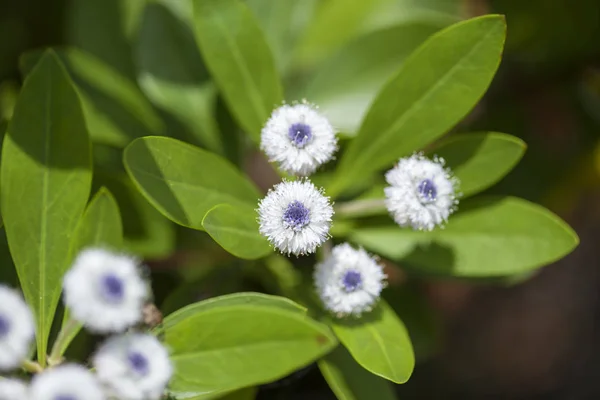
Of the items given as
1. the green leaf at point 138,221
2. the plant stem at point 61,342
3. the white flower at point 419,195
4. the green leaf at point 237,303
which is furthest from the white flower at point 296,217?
the green leaf at point 138,221

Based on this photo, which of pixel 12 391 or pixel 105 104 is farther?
pixel 105 104

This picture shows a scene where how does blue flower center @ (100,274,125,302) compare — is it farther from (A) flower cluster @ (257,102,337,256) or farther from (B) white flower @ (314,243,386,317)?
(B) white flower @ (314,243,386,317)

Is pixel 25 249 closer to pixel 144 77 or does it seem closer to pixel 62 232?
pixel 62 232

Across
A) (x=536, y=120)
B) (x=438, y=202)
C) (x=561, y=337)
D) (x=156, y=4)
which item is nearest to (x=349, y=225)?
(x=438, y=202)

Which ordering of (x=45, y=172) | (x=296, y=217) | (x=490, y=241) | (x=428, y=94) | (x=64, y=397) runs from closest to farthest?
(x=64, y=397) < (x=296, y=217) < (x=45, y=172) < (x=428, y=94) < (x=490, y=241)

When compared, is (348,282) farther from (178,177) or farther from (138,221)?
(138,221)

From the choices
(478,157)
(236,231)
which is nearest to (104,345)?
(236,231)

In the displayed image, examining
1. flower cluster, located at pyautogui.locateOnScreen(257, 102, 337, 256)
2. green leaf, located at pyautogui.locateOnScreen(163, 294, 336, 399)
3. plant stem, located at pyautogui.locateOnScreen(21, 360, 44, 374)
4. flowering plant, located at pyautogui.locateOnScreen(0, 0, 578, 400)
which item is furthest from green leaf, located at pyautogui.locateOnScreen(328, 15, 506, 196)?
plant stem, located at pyautogui.locateOnScreen(21, 360, 44, 374)

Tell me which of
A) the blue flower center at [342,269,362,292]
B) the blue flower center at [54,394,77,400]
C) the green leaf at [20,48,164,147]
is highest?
the green leaf at [20,48,164,147]
